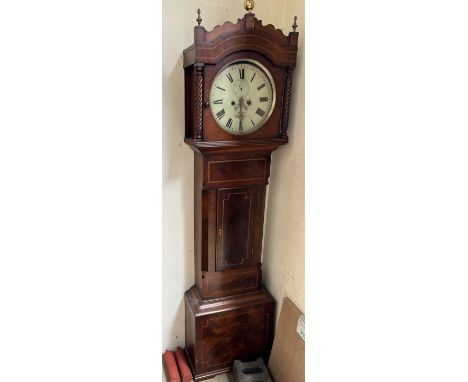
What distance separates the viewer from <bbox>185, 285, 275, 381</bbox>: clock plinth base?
1.71 m

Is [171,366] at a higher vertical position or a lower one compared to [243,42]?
lower

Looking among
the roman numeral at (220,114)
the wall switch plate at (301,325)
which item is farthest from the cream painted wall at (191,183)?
the roman numeral at (220,114)

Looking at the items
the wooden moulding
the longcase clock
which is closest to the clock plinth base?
the longcase clock

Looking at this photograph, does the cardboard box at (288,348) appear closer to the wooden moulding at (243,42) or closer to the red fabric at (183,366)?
the red fabric at (183,366)

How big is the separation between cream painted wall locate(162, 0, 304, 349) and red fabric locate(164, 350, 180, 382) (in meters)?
0.08

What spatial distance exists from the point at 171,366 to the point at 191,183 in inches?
35.5

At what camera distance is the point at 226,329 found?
1.74 metres

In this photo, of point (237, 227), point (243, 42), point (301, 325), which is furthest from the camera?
point (237, 227)

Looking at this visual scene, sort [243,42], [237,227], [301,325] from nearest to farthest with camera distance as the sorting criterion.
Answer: [243,42], [301,325], [237,227]

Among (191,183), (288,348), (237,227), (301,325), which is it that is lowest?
(288,348)

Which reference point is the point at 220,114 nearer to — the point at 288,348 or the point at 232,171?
the point at 232,171

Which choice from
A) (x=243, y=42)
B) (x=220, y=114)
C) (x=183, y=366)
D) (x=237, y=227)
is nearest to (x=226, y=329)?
(x=183, y=366)
